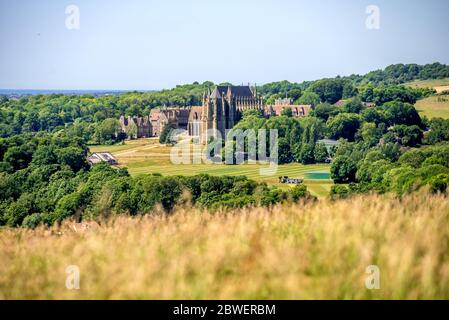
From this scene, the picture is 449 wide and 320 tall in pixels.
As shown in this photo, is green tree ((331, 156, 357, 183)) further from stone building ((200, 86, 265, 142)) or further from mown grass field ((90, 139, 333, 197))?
stone building ((200, 86, 265, 142))

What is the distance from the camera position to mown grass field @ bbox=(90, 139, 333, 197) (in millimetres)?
63656

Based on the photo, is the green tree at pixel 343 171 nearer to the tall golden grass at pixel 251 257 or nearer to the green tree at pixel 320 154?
the green tree at pixel 320 154

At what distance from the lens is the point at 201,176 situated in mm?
47906

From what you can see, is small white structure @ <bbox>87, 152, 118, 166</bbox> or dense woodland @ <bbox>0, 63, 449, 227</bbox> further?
small white structure @ <bbox>87, 152, 118, 166</bbox>

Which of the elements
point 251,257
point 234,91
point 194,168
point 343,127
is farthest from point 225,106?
point 251,257

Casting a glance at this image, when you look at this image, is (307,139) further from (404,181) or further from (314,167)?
(404,181)

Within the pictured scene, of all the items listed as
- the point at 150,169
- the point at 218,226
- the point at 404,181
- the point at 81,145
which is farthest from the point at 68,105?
the point at 218,226

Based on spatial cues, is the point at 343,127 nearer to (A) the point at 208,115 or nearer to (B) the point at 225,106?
(B) the point at 225,106

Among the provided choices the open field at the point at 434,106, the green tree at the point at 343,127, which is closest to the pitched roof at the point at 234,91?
the green tree at the point at 343,127

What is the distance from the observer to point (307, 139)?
92.3 m

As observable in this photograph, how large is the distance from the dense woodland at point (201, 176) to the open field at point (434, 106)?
3.59 m

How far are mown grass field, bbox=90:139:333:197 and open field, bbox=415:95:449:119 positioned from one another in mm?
44276

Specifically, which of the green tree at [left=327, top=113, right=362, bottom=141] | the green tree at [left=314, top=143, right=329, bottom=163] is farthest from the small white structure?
the green tree at [left=327, top=113, right=362, bottom=141]

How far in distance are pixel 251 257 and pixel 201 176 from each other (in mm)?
38216
